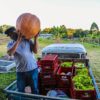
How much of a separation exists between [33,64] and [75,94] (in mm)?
1017

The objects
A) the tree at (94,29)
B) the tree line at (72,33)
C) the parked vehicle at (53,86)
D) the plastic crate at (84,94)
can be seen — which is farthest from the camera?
the tree at (94,29)

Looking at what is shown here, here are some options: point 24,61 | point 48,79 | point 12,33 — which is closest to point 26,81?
point 24,61

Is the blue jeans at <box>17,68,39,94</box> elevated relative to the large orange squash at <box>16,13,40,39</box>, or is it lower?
lower

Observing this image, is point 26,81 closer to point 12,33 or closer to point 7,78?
point 12,33

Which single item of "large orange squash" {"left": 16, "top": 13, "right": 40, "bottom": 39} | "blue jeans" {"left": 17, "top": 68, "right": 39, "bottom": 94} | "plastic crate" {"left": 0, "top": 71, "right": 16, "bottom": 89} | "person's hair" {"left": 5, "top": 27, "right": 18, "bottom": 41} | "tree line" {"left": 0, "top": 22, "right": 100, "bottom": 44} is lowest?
"plastic crate" {"left": 0, "top": 71, "right": 16, "bottom": 89}

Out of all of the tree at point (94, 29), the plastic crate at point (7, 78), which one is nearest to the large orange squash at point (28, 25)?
the plastic crate at point (7, 78)

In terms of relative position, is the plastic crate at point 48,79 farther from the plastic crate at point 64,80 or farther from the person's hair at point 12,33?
the person's hair at point 12,33

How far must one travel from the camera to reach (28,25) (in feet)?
18.5

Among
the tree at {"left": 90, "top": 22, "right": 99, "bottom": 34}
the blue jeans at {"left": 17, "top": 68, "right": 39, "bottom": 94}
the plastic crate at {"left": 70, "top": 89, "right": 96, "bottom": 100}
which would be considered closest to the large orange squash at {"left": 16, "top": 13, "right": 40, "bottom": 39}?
the blue jeans at {"left": 17, "top": 68, "right": 39, "bottom": 94}

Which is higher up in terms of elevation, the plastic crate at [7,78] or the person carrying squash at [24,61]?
the person carrying squash at [24,61]

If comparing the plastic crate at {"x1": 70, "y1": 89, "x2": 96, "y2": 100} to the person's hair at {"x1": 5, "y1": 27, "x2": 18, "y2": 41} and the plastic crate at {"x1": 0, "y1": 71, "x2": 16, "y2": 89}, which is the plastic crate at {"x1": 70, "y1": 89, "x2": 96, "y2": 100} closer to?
the person's hair at {"x1": 5, "y1": 27, "x2": 18, "y2": 41}

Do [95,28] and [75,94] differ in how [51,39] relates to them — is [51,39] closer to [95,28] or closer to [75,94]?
[95,28]

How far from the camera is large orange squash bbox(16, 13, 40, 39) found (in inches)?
223

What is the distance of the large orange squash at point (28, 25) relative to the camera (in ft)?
18.5
